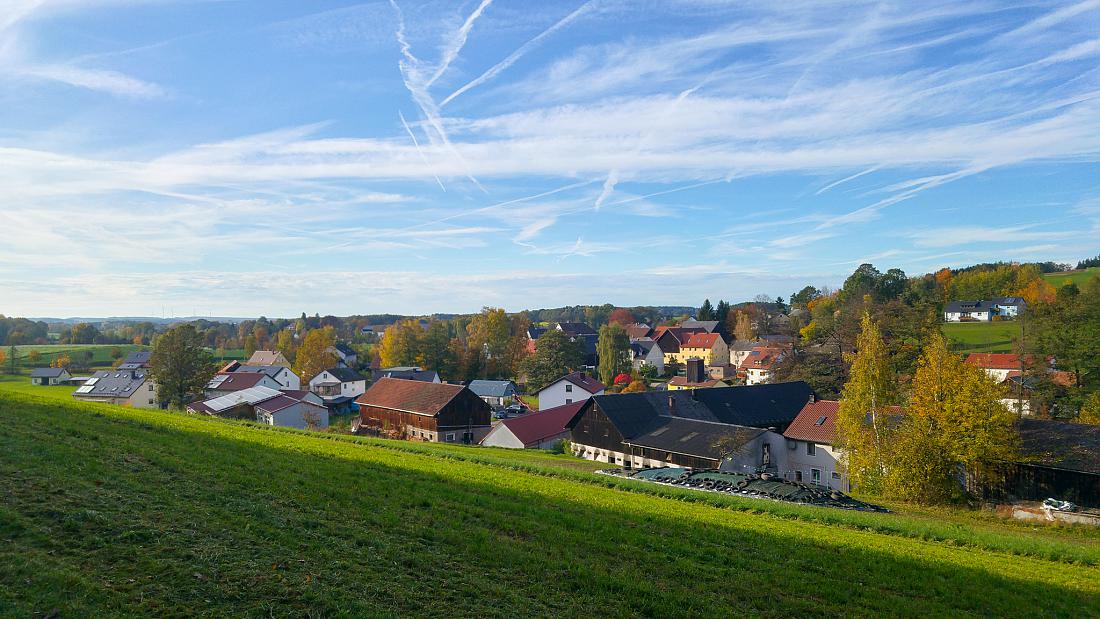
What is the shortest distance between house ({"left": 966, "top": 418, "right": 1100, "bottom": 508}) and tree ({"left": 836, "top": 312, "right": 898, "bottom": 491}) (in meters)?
4.52

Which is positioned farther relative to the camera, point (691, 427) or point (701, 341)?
point (701, 341)

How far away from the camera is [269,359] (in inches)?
4038

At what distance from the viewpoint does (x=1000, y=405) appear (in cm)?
2792

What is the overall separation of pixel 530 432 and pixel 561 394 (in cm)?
1516

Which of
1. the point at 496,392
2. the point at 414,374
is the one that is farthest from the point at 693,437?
the point at 414,374

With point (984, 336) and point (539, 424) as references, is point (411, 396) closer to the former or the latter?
point (539, 424)

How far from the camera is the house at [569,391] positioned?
60781 millimetres

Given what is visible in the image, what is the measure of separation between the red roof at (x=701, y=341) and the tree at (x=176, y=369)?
261 ft

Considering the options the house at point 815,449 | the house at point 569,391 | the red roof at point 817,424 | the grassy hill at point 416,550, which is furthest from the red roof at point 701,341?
the grassy hill at point 416,550

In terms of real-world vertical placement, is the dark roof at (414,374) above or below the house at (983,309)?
below

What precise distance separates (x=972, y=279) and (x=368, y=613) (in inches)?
5579

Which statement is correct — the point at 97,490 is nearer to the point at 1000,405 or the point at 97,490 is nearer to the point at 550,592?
the point at 550,592

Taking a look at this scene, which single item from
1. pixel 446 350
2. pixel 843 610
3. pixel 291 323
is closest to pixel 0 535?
pixel 843 610

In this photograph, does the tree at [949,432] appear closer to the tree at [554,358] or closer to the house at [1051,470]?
the house at [1051,470]
